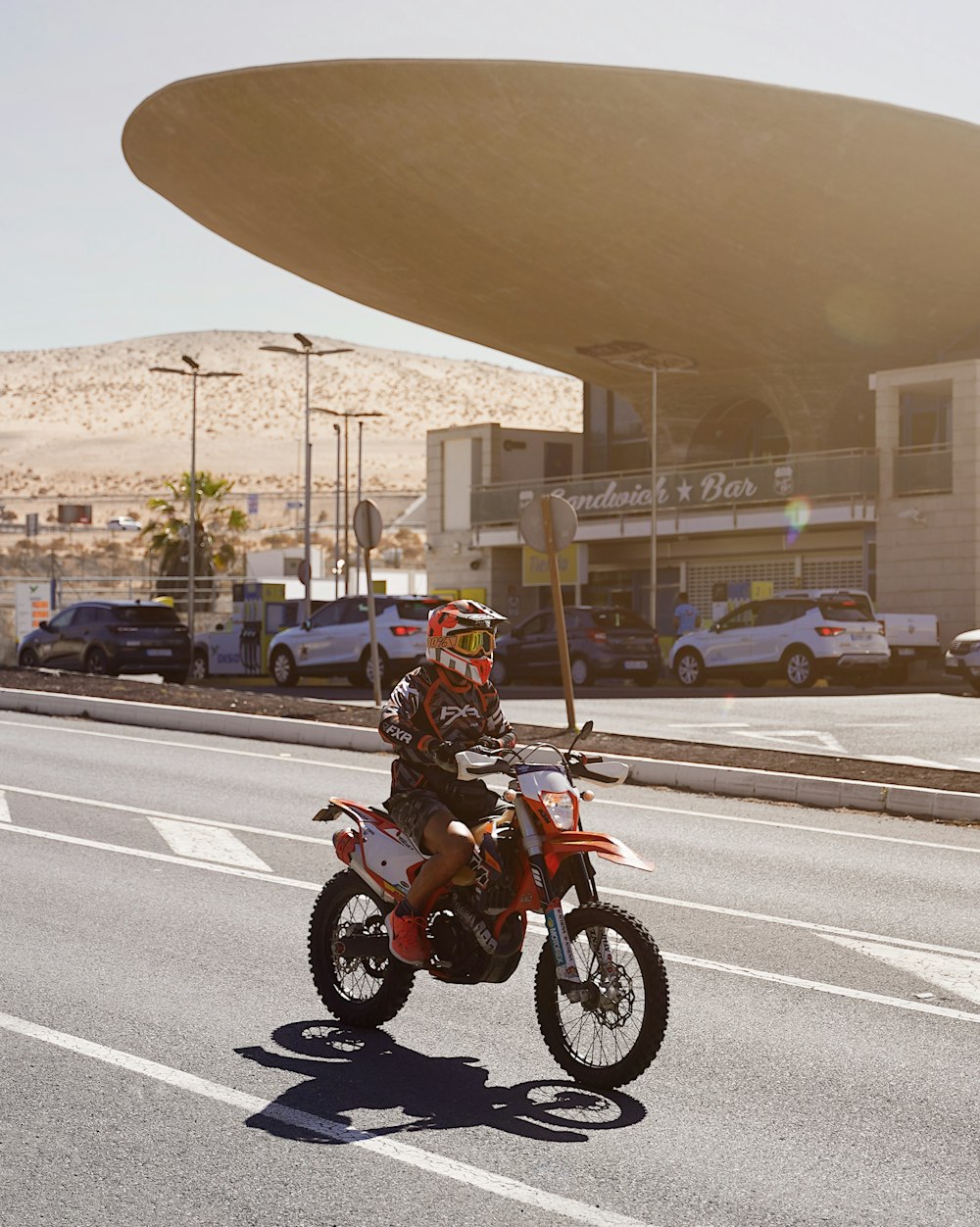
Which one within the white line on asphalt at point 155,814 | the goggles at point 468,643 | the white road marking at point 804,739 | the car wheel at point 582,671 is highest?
the goggles at point 468,643

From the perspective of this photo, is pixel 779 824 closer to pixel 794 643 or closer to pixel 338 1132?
pixel 338 1132

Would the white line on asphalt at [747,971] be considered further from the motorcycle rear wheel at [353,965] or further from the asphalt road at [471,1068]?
the motorcycle rear wheel at [353,965]

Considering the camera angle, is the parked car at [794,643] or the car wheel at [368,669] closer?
the parked car at [794,643]

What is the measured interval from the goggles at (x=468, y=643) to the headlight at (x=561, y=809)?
0.68 metres

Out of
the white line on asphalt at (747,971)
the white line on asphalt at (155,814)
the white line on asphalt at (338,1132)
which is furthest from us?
the white line on asphalt at (155,814)

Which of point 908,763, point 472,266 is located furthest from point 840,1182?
point 472,266

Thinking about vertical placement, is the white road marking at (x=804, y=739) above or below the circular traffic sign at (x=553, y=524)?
below

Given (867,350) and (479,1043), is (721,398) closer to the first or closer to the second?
(867,350)

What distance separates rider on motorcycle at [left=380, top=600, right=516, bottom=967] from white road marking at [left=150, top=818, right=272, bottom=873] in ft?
14.4

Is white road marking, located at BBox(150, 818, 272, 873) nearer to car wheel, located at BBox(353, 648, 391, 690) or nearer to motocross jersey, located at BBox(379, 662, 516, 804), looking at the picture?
motocross jersey, located at BBox(379, 662, 516, 804)

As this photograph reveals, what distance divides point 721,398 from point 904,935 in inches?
1988

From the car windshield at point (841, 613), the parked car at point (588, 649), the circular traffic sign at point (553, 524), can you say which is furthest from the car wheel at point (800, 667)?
the circular traffic sign at point (553, 524)

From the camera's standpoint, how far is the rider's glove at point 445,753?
6000 mm

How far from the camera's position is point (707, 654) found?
104ft
